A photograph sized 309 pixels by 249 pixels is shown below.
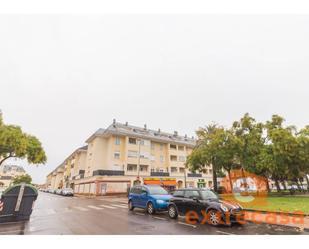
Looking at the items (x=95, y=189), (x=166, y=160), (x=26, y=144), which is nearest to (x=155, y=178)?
(x=166, y=160)

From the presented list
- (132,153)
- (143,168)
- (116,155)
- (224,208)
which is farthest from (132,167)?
(224,208)

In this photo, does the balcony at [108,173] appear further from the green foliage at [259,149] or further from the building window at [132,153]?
the green foliage at [259,149]

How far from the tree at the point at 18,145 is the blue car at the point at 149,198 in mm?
14487

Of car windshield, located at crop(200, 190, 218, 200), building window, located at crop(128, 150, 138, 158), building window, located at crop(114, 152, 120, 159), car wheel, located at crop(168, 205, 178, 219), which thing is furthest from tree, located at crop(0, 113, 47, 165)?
car windshield, located at crop(200, 190, 218, 200)

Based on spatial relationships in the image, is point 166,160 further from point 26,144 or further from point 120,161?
point 26,144

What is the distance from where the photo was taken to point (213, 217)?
896 centimetres

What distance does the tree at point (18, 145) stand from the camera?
69.9 feet

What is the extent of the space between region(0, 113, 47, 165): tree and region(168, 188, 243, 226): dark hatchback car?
18576 mm

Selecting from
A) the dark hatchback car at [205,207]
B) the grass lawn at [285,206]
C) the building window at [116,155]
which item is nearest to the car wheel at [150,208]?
the dark hatchback car at [205,207]

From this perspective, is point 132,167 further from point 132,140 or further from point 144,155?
point 132,140

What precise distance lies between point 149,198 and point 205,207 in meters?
4.66

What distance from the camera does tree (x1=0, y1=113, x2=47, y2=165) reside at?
69.9ft

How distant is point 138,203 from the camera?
14.2m

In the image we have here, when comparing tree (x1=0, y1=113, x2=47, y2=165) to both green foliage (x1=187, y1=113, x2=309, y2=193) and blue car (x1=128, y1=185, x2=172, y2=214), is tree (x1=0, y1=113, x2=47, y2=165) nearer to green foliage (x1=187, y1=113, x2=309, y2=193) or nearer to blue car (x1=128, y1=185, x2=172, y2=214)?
blue car (x1=128, y1=185, x2=172, y2=214)
